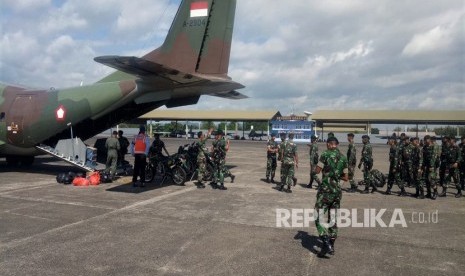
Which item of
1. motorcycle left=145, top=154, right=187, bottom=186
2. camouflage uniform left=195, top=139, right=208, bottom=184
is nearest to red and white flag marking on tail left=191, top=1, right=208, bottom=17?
camouflage uniform left=195, top=139, right=208, bottom=184

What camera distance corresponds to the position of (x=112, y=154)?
Result: 47.3 feet

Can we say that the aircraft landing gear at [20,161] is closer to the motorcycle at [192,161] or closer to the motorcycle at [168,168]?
the motorcycle at [168,168]

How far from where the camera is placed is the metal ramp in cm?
1512

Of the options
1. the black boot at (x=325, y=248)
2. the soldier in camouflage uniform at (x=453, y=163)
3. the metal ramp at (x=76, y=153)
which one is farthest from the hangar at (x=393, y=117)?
the black boot at (x=325, y=248)

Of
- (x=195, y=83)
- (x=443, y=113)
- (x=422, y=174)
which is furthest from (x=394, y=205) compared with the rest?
(x=443, y=113)

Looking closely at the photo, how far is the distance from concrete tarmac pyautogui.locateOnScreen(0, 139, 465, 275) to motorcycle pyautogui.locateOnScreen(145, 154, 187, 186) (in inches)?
61.0

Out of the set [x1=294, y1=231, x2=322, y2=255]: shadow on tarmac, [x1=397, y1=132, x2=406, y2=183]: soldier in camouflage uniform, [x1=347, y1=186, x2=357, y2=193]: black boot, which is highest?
[x1=397, y1=132, x2=406, y2=183]: soldier in camouflage uniform

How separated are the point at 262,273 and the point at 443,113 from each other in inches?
2433

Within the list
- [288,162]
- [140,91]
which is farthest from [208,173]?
[140,91]

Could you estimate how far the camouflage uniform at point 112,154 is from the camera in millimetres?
14262

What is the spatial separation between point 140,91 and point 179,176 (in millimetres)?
3600

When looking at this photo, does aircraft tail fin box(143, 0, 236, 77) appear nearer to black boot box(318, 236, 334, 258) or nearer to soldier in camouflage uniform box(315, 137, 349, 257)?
soldier in camouflage uniform box(315, 137, 349, 257)

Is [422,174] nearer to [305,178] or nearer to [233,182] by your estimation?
[305,178]

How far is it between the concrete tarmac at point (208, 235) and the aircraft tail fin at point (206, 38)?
4.78 meters
